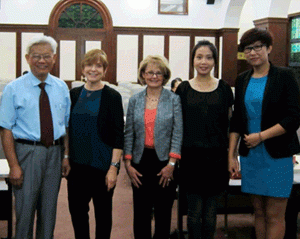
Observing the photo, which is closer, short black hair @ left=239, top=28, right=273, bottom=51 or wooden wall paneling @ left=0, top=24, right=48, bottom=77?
short black hair @ left=239, top=28, right=273, bottom=51

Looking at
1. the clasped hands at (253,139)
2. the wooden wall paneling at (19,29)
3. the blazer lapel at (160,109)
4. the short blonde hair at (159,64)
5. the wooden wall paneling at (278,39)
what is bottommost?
the clasped hands at (253,139)

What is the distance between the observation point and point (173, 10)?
45.1 ft

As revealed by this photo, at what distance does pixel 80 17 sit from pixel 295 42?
615 centimetres

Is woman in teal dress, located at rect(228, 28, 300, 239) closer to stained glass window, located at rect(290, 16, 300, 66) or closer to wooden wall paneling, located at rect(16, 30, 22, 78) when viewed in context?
stained glass window, located at rect(290, 16, 300, 66)

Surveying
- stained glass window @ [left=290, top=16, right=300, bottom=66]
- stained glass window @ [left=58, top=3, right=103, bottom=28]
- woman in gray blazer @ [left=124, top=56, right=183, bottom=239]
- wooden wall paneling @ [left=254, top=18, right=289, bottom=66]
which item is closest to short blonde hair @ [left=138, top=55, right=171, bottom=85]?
woman in gray blazer @ [left=124, top=56, right=183, bottom=239]

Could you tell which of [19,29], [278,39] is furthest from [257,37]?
[19,29]

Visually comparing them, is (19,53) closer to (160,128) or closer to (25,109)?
(25,109)

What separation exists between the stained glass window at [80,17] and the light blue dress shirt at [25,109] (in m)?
11.1

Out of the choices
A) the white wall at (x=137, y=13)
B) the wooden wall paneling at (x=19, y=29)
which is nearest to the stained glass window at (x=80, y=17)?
the white wall at (x=137, y=13)

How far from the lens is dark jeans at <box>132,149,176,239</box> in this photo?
285 centimetres

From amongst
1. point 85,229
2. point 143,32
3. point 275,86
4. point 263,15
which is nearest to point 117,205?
point 85,229

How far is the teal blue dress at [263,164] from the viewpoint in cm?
274

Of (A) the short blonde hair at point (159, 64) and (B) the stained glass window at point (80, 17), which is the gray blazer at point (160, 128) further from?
(B) the stained glass window at point (80, 17)

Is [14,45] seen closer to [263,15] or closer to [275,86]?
[263,15]
